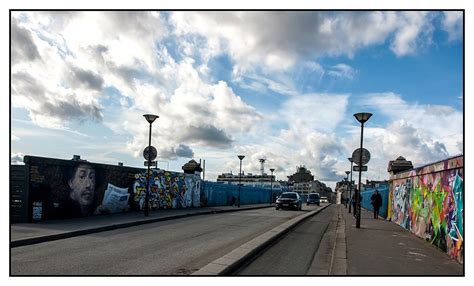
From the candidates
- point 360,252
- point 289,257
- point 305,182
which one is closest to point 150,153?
point 289,257

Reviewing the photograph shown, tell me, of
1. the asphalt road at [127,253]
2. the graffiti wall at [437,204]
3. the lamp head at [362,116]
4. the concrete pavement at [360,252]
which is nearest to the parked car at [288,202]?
the graffiti wall at [437,204]

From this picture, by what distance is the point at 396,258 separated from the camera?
30.8 feet

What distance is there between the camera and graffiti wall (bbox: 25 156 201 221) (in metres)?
15.8

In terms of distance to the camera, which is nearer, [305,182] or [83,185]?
[83,185]

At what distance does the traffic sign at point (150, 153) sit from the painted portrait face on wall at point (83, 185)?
2.62 meters

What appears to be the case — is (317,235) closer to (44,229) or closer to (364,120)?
→ (364,120)

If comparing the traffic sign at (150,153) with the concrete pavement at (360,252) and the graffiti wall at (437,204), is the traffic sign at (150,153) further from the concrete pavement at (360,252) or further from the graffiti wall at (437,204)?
the graffiti wall at (437,204)

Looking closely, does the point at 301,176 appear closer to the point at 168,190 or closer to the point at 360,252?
the point at 168,190

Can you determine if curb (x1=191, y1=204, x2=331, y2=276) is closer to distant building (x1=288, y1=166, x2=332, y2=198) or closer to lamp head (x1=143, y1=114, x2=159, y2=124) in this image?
lamp head (x1=143, y1=114, x2=159, y2=124)

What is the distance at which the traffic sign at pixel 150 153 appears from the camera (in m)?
20.0

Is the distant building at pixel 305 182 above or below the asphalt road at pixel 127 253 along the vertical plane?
below

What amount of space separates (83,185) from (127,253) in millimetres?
9577

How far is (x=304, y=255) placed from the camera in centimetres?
1027

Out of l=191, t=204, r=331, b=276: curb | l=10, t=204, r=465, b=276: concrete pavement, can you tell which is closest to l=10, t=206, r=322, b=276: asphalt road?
l=191, t=204, r=331, b=276: curb
